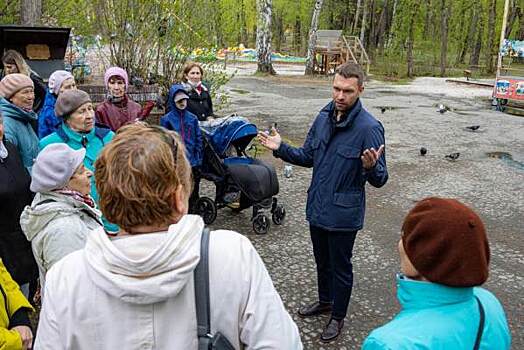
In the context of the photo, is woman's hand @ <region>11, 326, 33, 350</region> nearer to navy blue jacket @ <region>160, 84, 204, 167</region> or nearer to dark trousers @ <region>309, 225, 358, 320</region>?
dark trousers @ <region>309, 225, 358, 320</region>

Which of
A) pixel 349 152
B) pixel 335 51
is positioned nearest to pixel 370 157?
pixel 349 152

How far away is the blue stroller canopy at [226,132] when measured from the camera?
598 centimetres

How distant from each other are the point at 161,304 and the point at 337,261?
235cm

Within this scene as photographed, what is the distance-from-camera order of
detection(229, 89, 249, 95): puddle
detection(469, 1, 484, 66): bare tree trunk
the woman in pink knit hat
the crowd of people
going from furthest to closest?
detection(469, 1, 484, 66): bare tree trunk → detection(229, 89, 249, 95): puddle → the woman in pink knit hat → the crowd of people

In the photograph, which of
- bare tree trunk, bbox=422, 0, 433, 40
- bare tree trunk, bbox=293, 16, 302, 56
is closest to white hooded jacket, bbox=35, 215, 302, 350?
bare tree trunk, bbox=422, 0, 433, 40

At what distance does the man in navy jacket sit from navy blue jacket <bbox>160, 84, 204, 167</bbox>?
2.18 meters

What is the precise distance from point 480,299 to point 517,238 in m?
4.90

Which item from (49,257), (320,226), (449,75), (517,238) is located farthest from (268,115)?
(449,75)

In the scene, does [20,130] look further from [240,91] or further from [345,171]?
[240,91]

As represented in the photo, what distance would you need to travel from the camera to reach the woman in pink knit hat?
17.3ft

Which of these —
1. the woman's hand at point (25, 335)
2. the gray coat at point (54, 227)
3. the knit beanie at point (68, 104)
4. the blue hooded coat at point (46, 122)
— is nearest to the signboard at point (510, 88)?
the blue hooded coat at point (46, 122)

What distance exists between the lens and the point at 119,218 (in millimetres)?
1509

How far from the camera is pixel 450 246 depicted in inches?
65.0

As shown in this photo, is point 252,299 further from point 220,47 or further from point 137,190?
point 220,47
